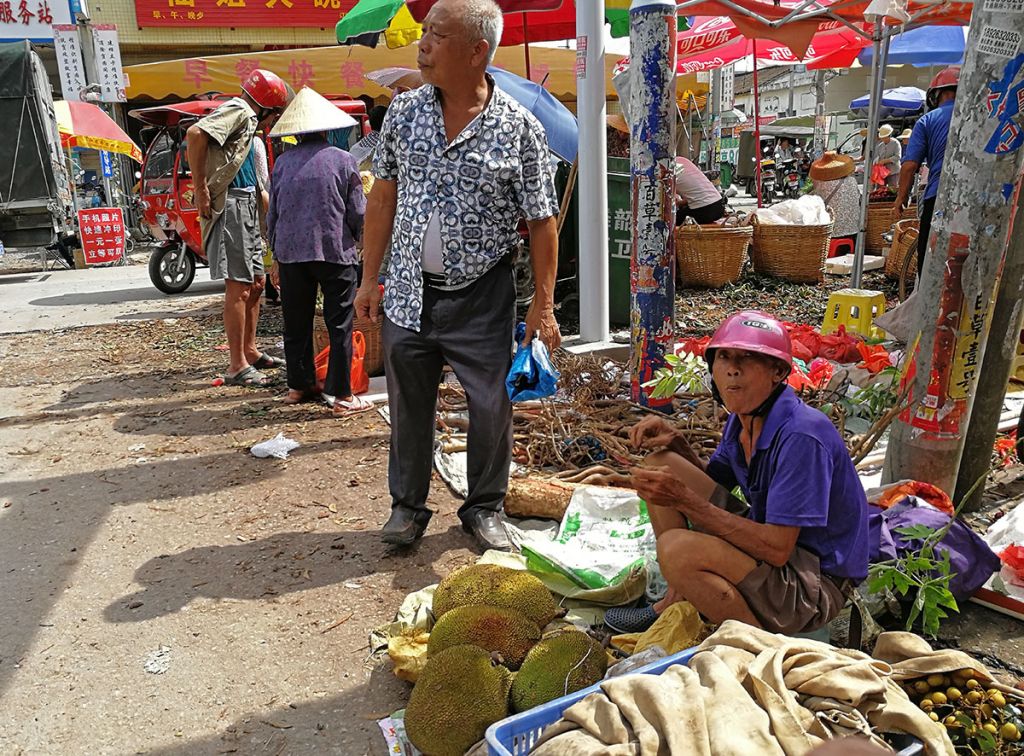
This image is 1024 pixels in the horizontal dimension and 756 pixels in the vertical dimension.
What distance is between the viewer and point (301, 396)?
561cm

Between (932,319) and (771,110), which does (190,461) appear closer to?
(932,319)

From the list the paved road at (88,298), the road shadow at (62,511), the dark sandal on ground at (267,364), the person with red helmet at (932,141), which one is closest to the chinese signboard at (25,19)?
the paved road at (88,298)

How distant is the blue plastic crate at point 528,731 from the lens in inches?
68.3

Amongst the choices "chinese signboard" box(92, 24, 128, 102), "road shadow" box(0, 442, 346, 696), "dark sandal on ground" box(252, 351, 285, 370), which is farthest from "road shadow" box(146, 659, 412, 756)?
"chinese signboard" box(92, 24, 128, 102)

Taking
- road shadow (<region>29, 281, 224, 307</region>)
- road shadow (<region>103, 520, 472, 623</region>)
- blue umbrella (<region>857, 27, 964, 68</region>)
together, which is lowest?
road shadow (<region>103, 520, 472, 623</region>)

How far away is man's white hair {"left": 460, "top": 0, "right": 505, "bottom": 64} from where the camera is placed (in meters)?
2.97

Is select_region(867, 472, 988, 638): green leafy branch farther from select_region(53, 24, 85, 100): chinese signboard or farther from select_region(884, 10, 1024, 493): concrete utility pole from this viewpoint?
select_region(53, 24, 85, 100): chinese signboard

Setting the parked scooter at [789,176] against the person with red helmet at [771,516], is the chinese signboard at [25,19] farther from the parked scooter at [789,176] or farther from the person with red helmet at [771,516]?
the parked scooter at [789,176]

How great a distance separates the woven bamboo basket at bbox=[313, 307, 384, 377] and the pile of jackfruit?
351cm

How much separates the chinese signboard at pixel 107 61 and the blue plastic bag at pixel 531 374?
44.6 feet

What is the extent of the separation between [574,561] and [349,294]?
9.34 feet

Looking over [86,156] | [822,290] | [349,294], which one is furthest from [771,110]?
[349,294]

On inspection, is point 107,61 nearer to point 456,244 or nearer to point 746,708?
point 456,244

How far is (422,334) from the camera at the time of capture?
3.28 meters
